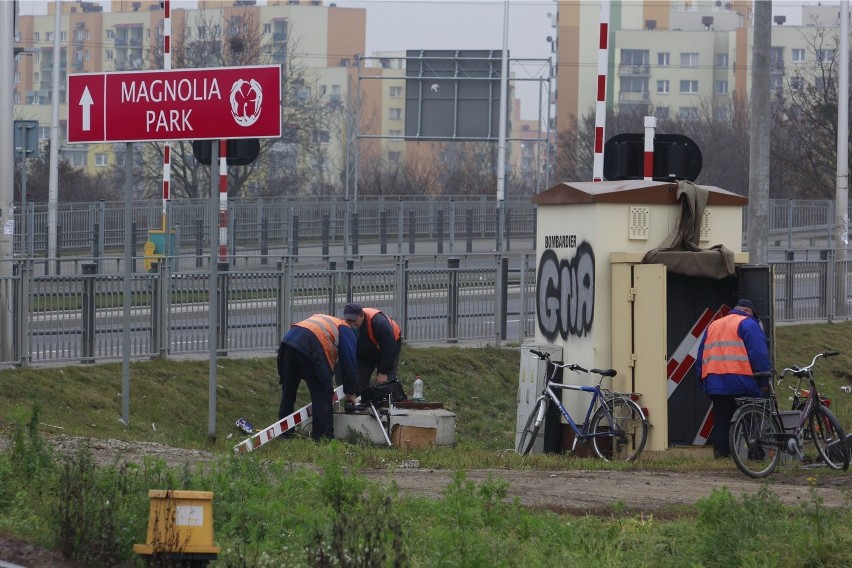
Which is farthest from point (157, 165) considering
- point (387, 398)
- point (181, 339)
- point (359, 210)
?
point (387, 398)

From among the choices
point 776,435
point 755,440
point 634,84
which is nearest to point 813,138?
point 776,435

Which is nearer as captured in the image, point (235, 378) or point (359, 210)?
point (235, 378)

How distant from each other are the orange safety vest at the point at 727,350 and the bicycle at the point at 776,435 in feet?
0.66

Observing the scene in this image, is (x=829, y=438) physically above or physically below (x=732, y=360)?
below

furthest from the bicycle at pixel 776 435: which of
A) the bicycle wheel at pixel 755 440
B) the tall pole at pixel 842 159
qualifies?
the tall pole at pixel 842 159

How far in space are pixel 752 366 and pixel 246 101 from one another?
5.15 m

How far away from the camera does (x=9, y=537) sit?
297 inches

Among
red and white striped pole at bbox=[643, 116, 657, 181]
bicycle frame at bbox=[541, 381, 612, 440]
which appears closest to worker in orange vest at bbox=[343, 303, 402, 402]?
bicycle frame at bbox=[541, 381, 612, 440]

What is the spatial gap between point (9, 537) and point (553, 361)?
255 inches

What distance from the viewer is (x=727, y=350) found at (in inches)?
458

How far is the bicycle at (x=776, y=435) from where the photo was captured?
11.0m

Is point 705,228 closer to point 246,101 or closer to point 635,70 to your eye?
point 246,101

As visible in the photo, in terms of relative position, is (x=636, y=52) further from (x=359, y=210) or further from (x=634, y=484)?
(x=634, y=484)

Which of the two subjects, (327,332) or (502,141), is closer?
(327,332)
